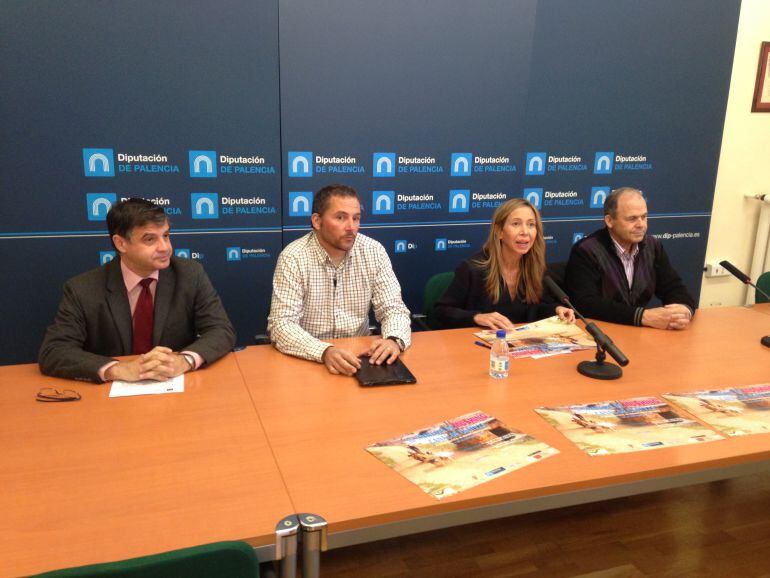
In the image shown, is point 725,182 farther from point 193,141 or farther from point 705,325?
point 193,141

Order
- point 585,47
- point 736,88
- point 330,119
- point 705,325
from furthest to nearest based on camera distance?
point 736,88
point 585,47
point 330,119
point 705,325

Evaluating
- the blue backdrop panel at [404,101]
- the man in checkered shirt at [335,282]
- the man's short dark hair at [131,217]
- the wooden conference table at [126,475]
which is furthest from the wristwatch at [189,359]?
the blue backdrop panel at [404,101]

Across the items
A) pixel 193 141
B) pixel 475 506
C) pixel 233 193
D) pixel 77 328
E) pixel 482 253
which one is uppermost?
pixel 193 141

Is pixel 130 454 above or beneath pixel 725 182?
beneath

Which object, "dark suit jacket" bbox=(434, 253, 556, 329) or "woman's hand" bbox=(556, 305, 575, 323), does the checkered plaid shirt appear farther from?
"woman's hand" bbox=(556, 305, 575, 323)

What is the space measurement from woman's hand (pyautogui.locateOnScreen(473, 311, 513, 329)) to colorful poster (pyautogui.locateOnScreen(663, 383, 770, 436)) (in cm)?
80

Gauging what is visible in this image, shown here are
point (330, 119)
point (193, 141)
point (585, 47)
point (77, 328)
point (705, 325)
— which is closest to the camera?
point (77, 328)

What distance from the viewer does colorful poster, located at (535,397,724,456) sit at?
5.46 feet

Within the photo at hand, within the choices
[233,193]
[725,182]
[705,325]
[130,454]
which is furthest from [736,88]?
[130,454]

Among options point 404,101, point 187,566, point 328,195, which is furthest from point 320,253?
point 187,566

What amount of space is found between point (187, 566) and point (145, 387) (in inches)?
42.9

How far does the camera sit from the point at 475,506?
4.58 ft

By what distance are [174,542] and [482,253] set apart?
7.08 ft

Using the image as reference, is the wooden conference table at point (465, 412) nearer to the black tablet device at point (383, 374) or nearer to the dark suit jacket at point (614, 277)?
the black tablet device at point (383, 374)
